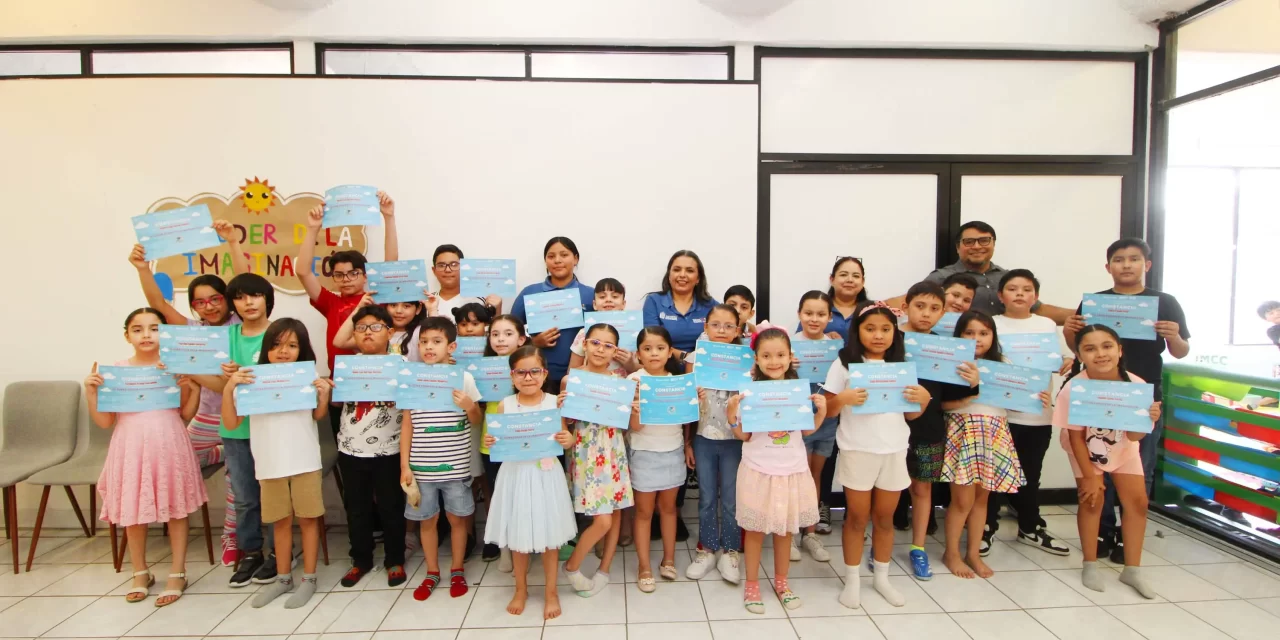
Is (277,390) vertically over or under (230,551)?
over

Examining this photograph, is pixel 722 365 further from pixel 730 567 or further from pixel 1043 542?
pixel 1043 542

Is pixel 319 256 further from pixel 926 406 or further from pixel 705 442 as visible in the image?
pixel 926 406

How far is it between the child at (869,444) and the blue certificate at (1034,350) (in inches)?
20.3

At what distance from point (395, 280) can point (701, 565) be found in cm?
214

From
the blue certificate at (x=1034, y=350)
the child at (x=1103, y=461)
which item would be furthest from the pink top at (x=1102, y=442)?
the blue certificate at (x=1034, y=350)

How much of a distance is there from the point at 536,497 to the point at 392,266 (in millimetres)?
1448

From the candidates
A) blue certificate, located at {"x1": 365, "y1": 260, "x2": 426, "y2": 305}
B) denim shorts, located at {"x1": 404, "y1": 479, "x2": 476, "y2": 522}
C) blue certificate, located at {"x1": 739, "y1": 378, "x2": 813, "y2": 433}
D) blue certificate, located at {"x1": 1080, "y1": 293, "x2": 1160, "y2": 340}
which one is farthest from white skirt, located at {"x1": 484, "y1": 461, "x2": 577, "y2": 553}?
blue certificate, located at {"x1": 1080, "y1": 293, "x2": 1160, "y2": 340}

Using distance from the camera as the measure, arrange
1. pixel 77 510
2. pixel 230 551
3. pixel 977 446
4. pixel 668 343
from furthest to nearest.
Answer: pixel 77 510, pixel 230 551, pixel 977 446, pixel 668 343

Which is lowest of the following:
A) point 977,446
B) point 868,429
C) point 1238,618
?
point 1238,618

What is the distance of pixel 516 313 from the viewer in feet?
10.1

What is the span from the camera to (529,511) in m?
2.30

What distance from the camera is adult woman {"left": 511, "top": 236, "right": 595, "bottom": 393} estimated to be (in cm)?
288

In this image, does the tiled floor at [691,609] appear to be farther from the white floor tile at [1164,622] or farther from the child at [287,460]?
the child at [287,460]

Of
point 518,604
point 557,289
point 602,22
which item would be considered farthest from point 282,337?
point 602,22
